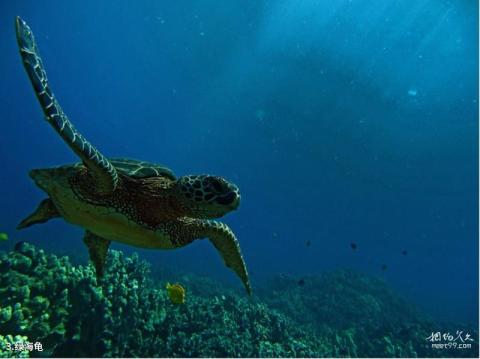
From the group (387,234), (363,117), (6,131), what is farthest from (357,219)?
(6,131)

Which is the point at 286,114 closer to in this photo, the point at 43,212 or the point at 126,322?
the point at 126,322

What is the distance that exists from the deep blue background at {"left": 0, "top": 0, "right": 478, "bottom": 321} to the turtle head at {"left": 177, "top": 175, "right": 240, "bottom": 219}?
18.2 m

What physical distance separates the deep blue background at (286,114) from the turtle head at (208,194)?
59.7 ft

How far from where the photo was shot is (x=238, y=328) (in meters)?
7.12

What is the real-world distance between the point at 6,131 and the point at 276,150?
7154 cm

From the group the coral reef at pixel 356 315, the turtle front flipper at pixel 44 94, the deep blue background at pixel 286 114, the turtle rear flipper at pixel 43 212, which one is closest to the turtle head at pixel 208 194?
the turtle front flipper at pixel 44 94

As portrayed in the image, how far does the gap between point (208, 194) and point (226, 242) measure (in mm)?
1208

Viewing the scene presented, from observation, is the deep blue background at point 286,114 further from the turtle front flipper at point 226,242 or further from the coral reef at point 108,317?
the turtle front flipper at point 226,242

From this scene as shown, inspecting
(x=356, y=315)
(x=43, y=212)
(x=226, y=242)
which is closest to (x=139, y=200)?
(x=226, y=242)

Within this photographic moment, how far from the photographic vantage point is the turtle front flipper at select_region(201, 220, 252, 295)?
4066 millimetres

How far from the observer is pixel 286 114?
4803cm

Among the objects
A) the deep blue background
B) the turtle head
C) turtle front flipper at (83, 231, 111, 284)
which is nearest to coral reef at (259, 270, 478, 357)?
turtle front flipper at (83, 231, 111, 284)

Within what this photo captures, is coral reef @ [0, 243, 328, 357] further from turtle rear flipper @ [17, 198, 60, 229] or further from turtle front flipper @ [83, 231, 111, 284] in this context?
turtle rear flipper @ [17, 198, 60, 229]

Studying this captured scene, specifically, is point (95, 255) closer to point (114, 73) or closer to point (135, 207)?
point (135, 207)
